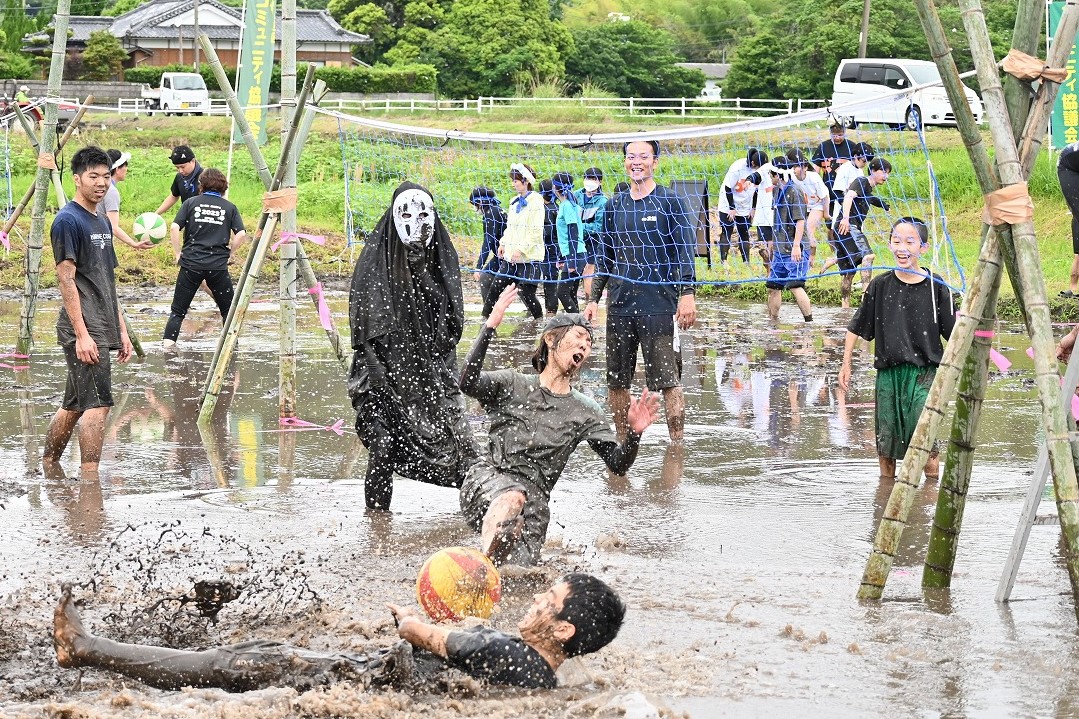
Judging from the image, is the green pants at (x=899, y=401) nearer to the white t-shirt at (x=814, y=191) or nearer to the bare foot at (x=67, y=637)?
the bare foot at (x=67, y=637)

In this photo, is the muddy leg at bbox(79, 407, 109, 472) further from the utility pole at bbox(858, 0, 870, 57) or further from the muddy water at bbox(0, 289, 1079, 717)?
the utility pole at bbox(858, 0, 870, 57)

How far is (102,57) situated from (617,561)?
5233cm

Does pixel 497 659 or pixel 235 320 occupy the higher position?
pixel 235 320

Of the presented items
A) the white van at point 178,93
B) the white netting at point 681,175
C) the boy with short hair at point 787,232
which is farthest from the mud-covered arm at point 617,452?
the white van at point 178,93

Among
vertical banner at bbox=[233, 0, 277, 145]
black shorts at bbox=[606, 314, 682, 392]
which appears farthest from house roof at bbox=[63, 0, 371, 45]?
black shorts at bbox=[606, 314, 682, 392]

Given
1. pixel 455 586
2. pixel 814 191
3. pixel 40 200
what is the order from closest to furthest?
1. pixel 455 586
2. pixel 40 200
3. pixel 814 191

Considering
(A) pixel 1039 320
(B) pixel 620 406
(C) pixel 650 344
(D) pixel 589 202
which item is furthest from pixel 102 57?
(A) pixel 1039 320

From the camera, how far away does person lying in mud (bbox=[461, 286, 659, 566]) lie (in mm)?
6820

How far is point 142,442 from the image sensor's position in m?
9.86

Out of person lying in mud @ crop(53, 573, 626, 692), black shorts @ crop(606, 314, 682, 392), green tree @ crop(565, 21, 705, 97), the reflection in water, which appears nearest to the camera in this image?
person lying in mud @ crop(53, 573, 626, 692)

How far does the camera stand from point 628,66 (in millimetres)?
55875

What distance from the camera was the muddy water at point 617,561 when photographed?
16.9 feet

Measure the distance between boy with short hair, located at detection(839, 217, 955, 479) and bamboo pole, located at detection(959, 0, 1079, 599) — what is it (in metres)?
2.51

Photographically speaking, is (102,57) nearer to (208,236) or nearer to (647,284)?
(208,236)
